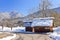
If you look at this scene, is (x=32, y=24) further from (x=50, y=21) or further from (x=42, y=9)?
(x=42, y=9)

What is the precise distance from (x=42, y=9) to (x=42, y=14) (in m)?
2.81

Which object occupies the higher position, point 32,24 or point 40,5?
point 40,5

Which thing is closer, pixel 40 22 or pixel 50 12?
pixel 40 22

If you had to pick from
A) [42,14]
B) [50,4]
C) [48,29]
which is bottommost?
[48,29]

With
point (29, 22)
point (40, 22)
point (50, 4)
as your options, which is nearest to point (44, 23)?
point (40, 22)

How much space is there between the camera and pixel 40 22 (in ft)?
160

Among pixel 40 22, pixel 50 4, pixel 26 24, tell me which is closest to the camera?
pixel 40 22

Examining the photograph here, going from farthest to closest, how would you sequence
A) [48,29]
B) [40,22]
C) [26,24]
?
1. [26,24]
2. [40,22]
3. [48,29]

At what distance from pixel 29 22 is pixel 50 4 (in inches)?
790

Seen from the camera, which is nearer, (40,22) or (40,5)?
(40,22)

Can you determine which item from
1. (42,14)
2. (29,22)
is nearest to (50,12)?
(42,14)

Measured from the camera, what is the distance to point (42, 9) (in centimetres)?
6950

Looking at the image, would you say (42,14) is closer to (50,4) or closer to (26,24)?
(50,4)

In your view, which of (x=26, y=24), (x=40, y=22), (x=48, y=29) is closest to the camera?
(x=48, y=29)
